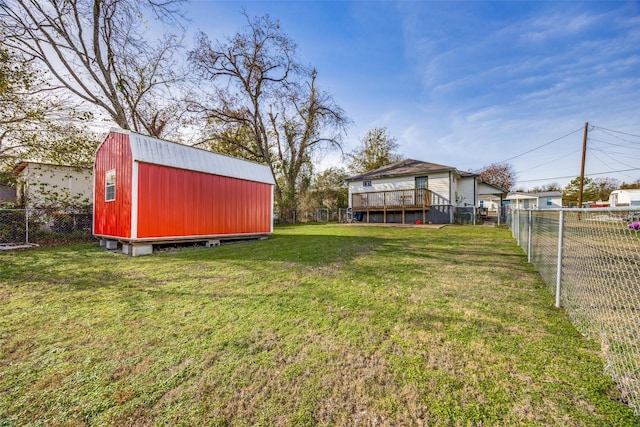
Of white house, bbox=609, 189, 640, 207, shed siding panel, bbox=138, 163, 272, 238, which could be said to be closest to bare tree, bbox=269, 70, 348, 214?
shed siding panel, bbox=138, 163, 272, 238

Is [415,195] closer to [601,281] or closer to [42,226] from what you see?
[601,281]

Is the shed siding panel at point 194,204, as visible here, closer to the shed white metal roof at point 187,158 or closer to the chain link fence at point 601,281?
the shed white metal roof at point 187,158

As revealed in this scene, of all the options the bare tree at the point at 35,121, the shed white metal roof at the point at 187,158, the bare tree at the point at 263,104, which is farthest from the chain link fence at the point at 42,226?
the bare tree at the point at 263,104

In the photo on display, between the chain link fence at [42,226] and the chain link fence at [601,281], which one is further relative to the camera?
the chain link fence at [42,226]

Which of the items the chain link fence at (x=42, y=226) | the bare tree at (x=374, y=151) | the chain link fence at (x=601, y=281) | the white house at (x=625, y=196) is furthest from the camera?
the white house at (x=625, y=196)

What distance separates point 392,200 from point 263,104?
483 inches

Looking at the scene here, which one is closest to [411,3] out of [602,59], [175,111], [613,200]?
[602,59]

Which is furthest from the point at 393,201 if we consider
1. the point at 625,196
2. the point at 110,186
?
the point at 625,196

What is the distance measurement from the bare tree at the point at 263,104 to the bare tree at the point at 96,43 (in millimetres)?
3547

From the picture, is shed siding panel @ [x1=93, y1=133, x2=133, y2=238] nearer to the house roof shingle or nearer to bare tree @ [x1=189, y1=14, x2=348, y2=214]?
bare tree @ [x1=189, y1=14, x2=348, y2=214]

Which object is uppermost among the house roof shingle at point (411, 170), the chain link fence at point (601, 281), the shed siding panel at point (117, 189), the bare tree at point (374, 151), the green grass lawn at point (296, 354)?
the bare tree at point (374, 151)

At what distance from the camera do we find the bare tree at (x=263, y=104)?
16859mm

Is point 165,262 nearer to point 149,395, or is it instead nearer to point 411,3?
point 149,395

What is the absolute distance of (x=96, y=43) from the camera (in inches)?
444
